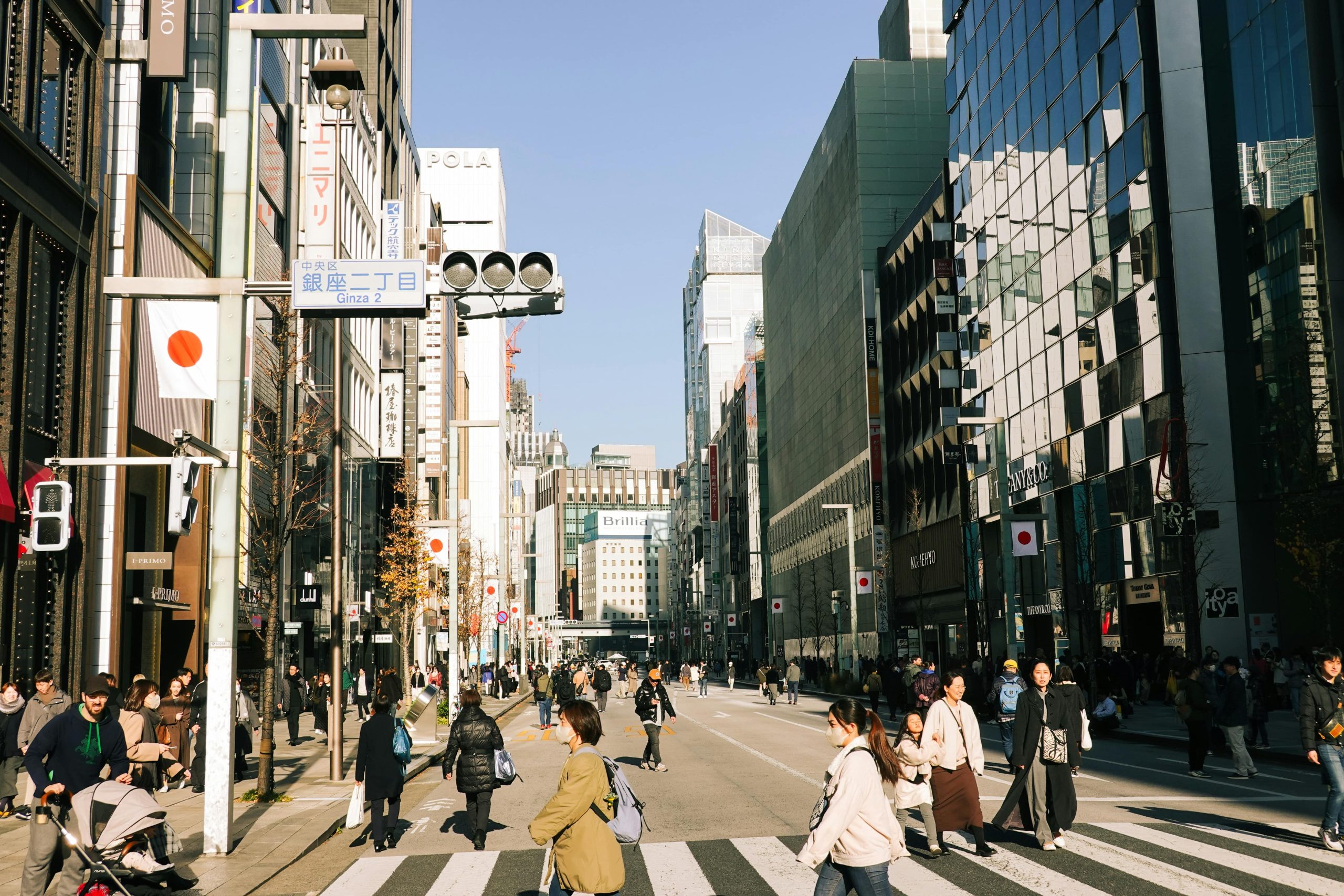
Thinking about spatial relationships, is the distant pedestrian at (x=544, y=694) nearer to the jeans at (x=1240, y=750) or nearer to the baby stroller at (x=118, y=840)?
the jeans at (x=1240, y=750)

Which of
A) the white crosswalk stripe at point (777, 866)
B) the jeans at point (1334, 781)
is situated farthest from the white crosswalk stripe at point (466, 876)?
the jeans at point (1334, 781)

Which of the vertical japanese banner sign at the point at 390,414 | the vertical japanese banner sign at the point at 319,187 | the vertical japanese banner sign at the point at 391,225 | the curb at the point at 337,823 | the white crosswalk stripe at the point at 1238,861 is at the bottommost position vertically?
the curb at the point at 337,823

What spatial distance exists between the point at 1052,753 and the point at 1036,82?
1713 inches

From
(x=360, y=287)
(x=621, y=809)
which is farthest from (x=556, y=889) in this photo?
(x=360, y=287)

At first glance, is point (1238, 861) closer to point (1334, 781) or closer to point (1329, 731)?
point (1334, 781)

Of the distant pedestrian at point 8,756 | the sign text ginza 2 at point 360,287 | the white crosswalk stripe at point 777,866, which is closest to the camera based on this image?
the white crosswalk stripe at point 777,866

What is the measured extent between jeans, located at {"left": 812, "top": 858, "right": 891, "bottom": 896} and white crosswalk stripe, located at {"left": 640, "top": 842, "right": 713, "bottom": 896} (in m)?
→ 2.76

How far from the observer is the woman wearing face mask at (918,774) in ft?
37.8

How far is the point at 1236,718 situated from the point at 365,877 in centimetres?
1327

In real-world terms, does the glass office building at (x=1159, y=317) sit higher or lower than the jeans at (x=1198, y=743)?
higher

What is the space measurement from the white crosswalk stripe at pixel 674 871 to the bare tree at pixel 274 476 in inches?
274

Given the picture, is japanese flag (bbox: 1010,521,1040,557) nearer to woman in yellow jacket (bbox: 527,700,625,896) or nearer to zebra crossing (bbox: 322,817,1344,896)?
zebra crossing (bbox: 322,817,1344,896)

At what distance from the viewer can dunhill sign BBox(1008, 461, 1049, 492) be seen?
163ft

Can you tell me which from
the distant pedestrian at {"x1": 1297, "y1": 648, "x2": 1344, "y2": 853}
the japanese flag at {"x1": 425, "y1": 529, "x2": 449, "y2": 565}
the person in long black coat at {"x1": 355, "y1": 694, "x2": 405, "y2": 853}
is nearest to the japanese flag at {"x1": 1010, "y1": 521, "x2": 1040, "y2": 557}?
the japanese flag at {"x1": 425, "y1": 529, "x2": 449, "y2": 565}
